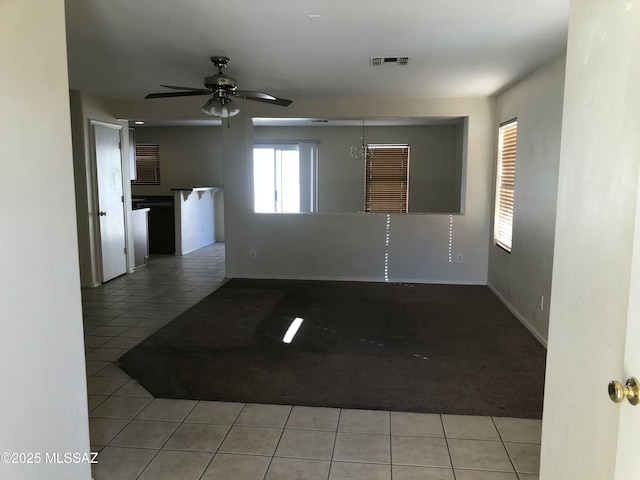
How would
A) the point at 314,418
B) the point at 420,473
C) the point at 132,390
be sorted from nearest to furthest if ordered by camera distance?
the point at 420,473 < the point at 314,418 < the point at 132,390

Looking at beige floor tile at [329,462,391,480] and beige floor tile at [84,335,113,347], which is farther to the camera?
beige floor tile at [84,335,113,347]

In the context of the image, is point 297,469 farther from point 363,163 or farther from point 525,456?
point 363,163

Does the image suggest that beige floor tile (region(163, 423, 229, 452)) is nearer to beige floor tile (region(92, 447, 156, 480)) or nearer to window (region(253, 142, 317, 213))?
beige floor tile (region(92, 447, 156, 480))

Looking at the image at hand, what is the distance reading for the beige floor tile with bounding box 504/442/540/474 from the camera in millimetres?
2104

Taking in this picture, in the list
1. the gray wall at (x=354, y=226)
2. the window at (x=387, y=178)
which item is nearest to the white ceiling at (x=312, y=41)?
the gray wall at (x=354, y=226)

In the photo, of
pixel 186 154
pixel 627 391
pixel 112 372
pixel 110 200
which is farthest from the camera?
pixel 186 154

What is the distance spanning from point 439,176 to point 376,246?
3.12m

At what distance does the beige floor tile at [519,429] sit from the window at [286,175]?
6.71m

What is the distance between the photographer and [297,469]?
211cm

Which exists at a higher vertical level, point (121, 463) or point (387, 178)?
point (387, 178)

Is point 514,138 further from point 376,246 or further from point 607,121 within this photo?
point 607,121

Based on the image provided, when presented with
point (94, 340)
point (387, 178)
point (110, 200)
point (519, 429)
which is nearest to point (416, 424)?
point (519, 429)

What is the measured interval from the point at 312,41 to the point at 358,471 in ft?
8.82

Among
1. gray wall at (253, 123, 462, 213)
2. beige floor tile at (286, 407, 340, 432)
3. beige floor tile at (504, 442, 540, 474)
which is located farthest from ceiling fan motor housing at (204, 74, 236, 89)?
gray wall at (253, 123, 462, 213)
